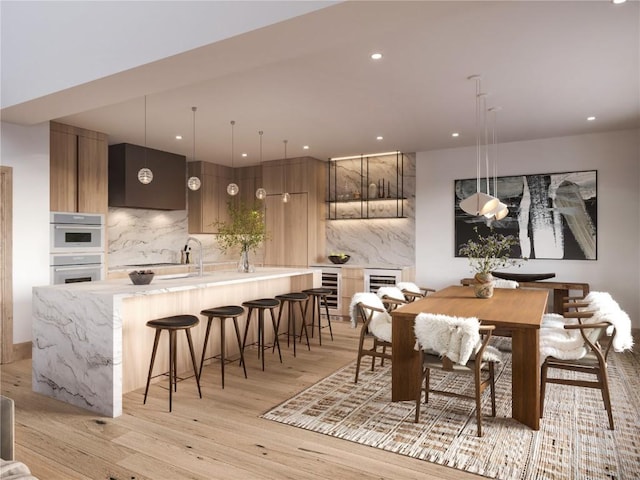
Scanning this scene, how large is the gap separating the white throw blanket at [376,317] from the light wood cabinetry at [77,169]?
3874 millimetres

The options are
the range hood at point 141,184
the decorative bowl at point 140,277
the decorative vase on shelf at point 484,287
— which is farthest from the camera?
the range hood at point 141,184

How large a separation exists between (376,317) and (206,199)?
5.10 metres

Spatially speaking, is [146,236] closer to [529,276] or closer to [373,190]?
[373,190]

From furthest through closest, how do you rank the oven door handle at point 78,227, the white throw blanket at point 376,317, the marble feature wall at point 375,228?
the marble feature wall at point 375,228 → the oven door handle at point 78,227 → the white throw blanket at point 376,317

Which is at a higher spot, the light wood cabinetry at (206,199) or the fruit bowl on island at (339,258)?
the light wood cabinetry at (206,199)

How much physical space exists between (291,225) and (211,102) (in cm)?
340

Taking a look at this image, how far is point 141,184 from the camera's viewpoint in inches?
258

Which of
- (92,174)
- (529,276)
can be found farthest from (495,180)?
(92,174)

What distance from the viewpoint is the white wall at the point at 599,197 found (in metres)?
5.84

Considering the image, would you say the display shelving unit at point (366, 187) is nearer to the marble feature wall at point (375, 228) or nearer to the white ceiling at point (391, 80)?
the marble feature wall at point (375, 228)

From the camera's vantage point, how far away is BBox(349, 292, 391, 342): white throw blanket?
386 centimetres

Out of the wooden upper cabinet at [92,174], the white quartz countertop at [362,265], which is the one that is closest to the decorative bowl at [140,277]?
the wooden upper cabinet at [92,174]

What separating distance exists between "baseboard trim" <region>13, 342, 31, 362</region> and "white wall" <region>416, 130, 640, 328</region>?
5673 mm

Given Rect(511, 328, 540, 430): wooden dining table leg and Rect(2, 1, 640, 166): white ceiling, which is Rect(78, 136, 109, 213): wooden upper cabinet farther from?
Rect(511, 328, 540, 430): wooden dining table leg
